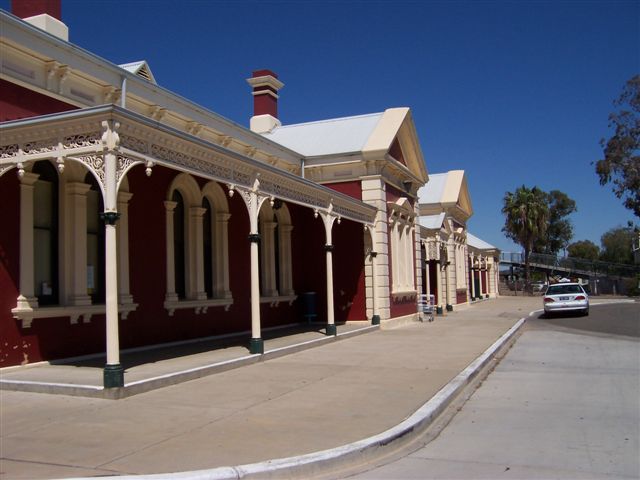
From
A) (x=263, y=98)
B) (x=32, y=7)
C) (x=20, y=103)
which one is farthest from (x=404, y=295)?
(x=20, y=103)

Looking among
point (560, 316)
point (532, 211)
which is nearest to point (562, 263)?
point (532, 211)

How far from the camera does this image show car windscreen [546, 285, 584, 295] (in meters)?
25.5

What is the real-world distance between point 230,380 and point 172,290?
155 inches

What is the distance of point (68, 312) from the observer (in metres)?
10.5

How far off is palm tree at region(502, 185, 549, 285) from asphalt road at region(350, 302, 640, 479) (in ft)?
152

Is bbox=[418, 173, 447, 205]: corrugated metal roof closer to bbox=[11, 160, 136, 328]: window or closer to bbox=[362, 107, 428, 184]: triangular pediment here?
bbox=[362, 107, 428, 184]: triangular pediment

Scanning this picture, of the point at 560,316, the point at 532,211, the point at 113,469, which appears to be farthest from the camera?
the point at 532,211

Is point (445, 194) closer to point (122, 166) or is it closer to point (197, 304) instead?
point (197, 304)

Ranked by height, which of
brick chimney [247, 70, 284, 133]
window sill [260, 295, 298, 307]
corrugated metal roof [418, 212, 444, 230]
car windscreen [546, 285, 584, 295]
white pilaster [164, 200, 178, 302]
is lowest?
car windscreen [546, 285, 584, 295]

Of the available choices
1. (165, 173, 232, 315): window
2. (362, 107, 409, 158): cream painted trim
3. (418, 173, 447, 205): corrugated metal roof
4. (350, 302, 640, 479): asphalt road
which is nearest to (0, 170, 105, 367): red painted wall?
(165, 173, 232, 315): window

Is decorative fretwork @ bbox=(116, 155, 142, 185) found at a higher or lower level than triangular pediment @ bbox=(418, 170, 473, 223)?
lower

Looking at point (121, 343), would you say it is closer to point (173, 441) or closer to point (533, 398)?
point (173, 441)

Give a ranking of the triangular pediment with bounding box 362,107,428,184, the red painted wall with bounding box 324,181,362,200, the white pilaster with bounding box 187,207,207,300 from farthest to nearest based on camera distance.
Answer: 1. the red painted wall with bounding box 324,181,362,200
2. the triangular pediment with bounding box 362,107,428,184
3. the white pilaster with bounding box 187,207,207,300

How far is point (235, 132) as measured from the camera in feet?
53.7
